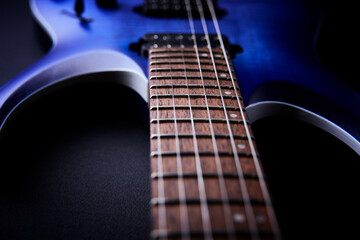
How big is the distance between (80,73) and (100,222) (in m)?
0.36

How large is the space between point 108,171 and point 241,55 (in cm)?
47

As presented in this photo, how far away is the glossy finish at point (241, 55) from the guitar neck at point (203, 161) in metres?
0.09

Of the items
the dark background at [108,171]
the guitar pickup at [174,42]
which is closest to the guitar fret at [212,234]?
the dark background at [108,171]

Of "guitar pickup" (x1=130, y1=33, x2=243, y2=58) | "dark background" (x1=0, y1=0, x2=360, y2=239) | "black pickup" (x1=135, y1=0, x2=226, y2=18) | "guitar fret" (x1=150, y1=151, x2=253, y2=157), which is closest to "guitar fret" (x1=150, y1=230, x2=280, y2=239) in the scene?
"guitar fret" (x1=150, y1=151, x2=253, y2=157)

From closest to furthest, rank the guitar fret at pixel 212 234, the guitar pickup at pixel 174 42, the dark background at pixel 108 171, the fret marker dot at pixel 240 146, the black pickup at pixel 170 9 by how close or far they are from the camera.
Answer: the guitar fret at pixel 212 234 → the fret marker dot at pixel 240 146 → the dark background at pixel 108 171 → the guitar pickup at pixel 174 42 → the black pickup at pixel 170 9

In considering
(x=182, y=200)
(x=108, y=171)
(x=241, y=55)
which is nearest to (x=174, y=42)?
Answer: (x=241, y=55)

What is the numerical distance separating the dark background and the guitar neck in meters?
0.18

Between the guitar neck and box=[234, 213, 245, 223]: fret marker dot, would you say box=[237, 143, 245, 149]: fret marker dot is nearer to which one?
the guitar neck

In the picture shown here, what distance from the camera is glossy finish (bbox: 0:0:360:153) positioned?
2.13ft

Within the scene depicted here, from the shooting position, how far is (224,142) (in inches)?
18.8

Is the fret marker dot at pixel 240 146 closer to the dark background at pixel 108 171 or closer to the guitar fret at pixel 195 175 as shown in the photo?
the guitar fret at pixel 195 175

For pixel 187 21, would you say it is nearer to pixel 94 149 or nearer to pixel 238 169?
pixel 94 149

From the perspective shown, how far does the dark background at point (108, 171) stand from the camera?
586 mm

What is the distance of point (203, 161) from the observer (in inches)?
17.5
